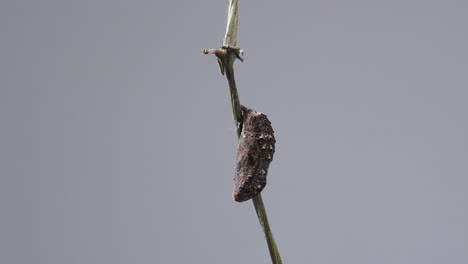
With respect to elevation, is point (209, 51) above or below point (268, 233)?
above

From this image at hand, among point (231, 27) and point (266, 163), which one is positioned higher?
point (231, 27)

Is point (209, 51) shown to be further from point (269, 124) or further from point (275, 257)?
point (275, 257)

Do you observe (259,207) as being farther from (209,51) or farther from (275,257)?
(209,51)

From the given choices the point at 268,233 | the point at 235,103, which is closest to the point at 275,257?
the point at 268,233

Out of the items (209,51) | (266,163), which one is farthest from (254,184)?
(209,51)

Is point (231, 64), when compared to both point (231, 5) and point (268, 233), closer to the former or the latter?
point (231, 5)
